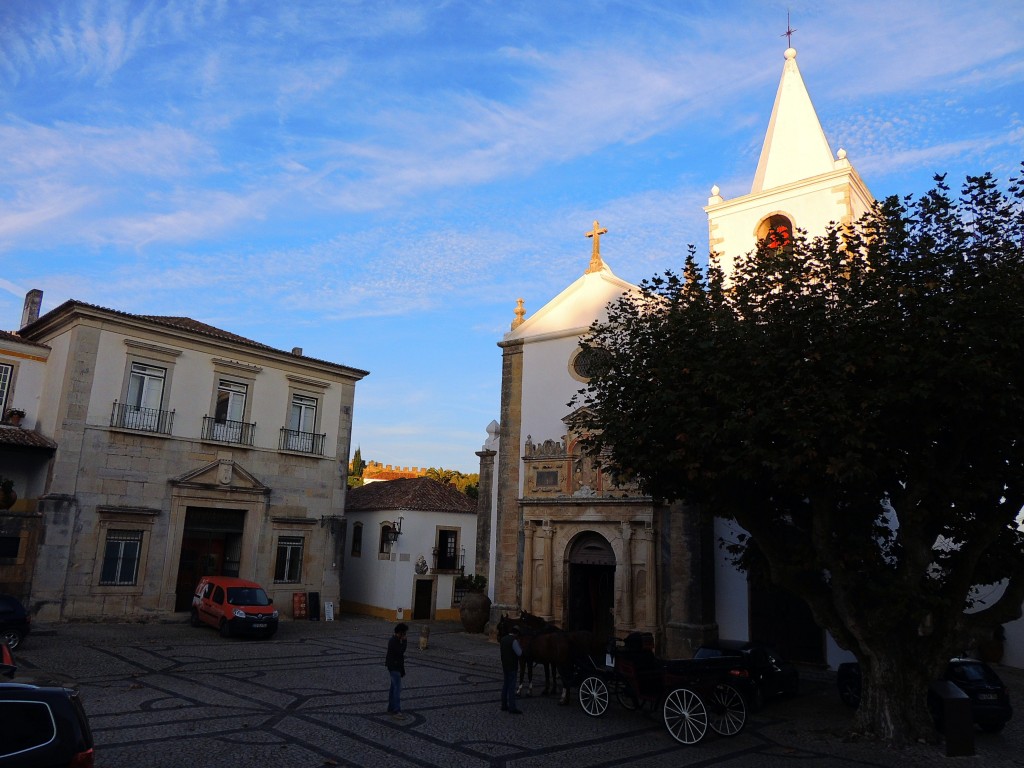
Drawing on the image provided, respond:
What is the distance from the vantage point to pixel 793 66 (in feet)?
82.4

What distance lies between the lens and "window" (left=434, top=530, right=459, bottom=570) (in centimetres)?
3256

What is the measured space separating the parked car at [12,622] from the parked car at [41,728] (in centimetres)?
1252

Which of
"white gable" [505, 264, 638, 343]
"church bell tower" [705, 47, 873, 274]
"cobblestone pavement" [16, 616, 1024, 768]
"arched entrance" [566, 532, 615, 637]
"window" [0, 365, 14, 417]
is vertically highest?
"church bell tower" [705, 47, 873, 274]

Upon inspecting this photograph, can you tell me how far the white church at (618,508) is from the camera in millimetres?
20109

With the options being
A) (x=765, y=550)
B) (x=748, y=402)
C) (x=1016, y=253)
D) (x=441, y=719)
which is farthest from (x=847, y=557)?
(x=441, y=719)

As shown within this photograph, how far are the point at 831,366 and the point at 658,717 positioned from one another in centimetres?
678

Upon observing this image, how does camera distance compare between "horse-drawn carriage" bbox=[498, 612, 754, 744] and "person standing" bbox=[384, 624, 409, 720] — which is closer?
"horse-drawn carriage" bbox=[498, 612, 754, 744]

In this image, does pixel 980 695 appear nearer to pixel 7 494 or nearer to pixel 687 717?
pixel 687 717

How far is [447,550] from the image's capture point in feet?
108

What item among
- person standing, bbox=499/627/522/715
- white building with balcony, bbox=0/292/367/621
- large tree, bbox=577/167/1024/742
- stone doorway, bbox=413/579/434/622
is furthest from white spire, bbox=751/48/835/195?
stone doorway, bbox=413/579/434/622

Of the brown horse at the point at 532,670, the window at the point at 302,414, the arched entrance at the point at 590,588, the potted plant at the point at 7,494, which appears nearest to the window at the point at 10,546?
the potted plant at the point at 7,494

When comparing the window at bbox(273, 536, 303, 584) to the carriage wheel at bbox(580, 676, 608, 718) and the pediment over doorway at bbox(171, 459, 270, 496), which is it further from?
the carriage wheel at bbox(580, 676, 608, 718)

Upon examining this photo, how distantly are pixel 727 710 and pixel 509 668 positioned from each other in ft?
12.0

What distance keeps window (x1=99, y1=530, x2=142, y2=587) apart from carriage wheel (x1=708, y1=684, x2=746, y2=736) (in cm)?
1864
